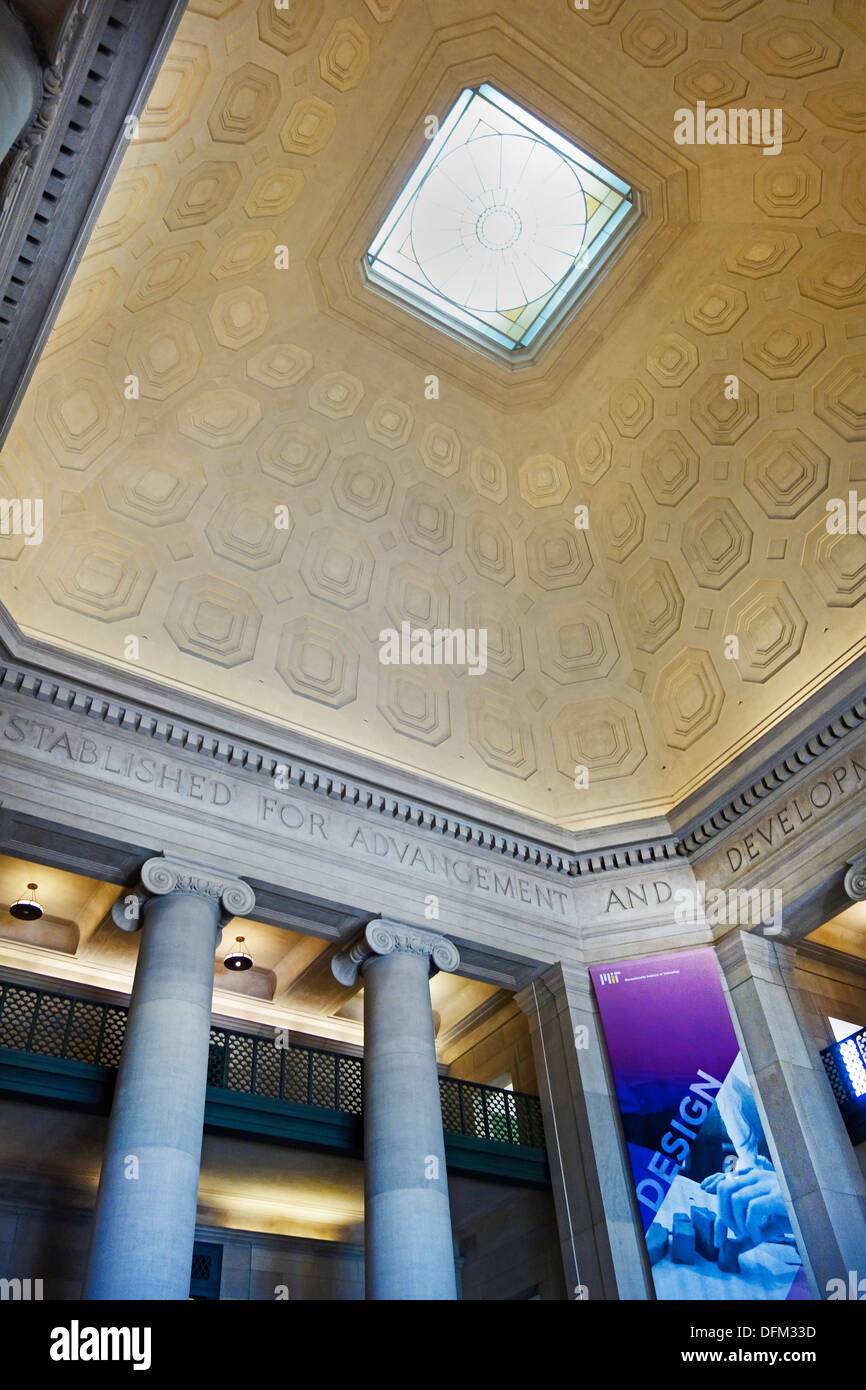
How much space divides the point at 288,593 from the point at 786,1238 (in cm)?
955

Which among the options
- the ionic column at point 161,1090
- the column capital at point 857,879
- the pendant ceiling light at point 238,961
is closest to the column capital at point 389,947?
the pendant ceiling light at point 238,961

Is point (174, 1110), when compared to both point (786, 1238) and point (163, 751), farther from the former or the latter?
point (786, 1238)

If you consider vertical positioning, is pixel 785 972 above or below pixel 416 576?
below

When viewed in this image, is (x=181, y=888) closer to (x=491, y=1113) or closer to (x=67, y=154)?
(x=491, y=1113)

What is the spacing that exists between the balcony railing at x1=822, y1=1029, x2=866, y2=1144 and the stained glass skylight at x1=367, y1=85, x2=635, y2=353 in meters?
10.3

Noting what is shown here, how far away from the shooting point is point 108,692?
435 inches

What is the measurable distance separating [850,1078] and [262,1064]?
660 cm

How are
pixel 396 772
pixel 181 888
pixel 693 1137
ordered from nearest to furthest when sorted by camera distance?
pixel 181 888 < pixel 693 1137 < pixel 396 772

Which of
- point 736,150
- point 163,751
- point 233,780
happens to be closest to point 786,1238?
point 233,780

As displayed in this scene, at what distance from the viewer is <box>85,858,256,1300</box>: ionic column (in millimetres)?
8062

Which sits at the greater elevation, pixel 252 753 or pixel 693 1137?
pixel 252 753

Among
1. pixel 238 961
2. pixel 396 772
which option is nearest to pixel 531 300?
pixel 396 772

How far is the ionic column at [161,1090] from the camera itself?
8.06 m

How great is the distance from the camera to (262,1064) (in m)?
11.2
